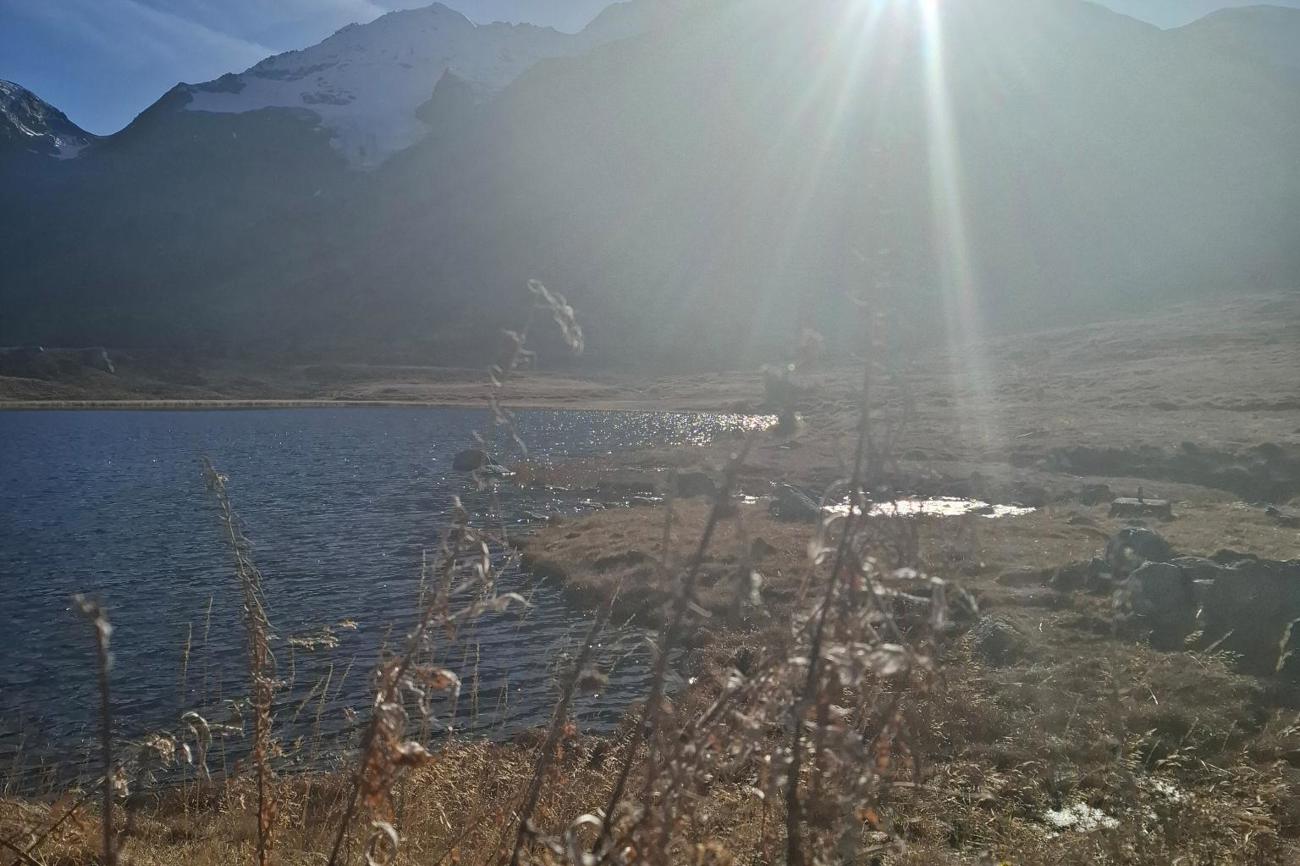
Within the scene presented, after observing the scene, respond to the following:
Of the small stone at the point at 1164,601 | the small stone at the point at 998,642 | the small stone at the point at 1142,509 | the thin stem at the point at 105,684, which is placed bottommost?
the small stone at the point at 1142,509

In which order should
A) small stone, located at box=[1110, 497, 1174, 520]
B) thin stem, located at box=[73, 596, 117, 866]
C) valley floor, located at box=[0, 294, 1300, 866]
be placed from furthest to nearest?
1. small stone, located at box=[1110, 497, 1174, 520]
2. valley floor, located at box=[0, 294, 1300, 866]
3. thin stem, located at box=[73, 596, 117, 866]

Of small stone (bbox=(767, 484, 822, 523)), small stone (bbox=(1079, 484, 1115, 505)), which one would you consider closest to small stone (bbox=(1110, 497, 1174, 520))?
small stone (bbox=(1079, 484, 1115, 505))

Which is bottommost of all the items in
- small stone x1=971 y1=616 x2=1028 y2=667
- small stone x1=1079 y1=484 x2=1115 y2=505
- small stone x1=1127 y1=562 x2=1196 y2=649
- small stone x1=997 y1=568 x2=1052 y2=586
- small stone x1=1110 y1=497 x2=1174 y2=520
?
small stone x1=1079 y1=484 x2=1115 y2=505

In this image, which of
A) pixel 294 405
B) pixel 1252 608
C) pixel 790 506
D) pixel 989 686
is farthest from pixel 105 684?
pixel 294 405

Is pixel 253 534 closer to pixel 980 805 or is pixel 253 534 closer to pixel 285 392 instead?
pixel 980 805

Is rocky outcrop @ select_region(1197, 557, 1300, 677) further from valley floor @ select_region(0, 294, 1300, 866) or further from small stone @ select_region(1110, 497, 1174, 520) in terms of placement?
small stone @ select_region(1110, 497, 1174, 520)

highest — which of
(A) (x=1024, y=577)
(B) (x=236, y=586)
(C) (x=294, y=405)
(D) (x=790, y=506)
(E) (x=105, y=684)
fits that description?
(E) (x=105, y=684)

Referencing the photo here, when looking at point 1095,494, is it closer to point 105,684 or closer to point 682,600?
point 682,600

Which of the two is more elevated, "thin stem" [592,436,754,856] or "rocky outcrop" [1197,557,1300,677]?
"thin stem" [592,436,754,856]

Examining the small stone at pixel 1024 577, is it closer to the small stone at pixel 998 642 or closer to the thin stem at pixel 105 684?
the small stone at pixel 998 642

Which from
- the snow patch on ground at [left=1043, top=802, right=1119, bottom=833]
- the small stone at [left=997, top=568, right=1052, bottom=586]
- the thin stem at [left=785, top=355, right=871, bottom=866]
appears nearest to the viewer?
the thin stem at [left=785, top=355, right=871, bottom=866]

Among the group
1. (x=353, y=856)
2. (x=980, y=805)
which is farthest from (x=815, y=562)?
(x=980, y=805)

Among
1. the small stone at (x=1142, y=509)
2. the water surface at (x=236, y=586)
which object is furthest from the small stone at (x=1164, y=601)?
the small stone at (x=1142, y=509)

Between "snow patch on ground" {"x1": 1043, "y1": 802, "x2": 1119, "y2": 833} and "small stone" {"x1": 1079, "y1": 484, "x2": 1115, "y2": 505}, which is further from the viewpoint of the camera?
"small stone" {"x1": 1079, "y1": 484, "x2": 1115, "y2": 505}
